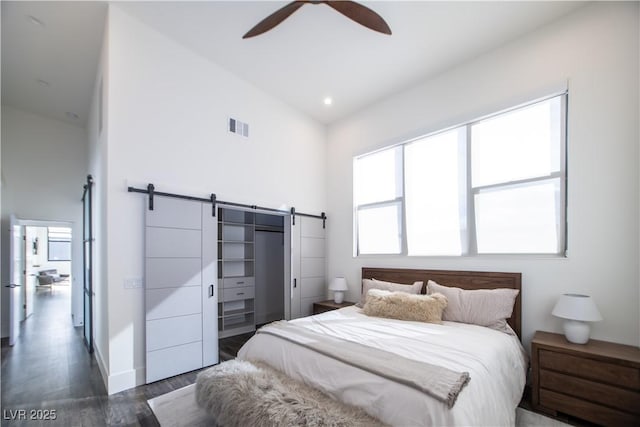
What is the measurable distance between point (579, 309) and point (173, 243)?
391 cm

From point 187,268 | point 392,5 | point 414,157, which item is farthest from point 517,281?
point 187,268

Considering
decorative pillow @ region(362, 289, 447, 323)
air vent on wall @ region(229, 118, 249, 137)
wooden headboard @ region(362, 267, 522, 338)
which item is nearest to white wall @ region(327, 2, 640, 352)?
wooden headboard @ region(362, 267, 522, 338)

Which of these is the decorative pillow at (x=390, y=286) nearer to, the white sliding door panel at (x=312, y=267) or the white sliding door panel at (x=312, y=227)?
the white sliding door panel at (x=312, y=267)

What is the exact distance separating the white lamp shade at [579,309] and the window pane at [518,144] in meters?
1.27

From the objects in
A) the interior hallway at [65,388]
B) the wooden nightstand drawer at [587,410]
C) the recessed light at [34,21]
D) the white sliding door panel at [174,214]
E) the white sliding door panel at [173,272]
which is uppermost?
the recessed light at [34,21]

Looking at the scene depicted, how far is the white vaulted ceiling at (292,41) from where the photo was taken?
9.36 feet

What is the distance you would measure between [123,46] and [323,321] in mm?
3549

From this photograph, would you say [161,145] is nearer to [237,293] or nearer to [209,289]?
[209,289]

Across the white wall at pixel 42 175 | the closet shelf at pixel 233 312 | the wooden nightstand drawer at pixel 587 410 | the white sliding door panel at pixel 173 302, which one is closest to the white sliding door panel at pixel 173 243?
the white sliding door panel at pixel 173 302

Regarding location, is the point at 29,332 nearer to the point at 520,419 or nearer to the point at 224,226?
the point at 224,226

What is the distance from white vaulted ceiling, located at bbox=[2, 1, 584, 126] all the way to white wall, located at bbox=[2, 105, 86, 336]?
813 millimetres

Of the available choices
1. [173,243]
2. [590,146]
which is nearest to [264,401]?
[173,243]

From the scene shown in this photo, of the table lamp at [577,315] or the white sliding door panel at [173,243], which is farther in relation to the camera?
the white sliding door panel at [173,243]

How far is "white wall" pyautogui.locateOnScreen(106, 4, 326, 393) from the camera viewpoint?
2867 millimetres
